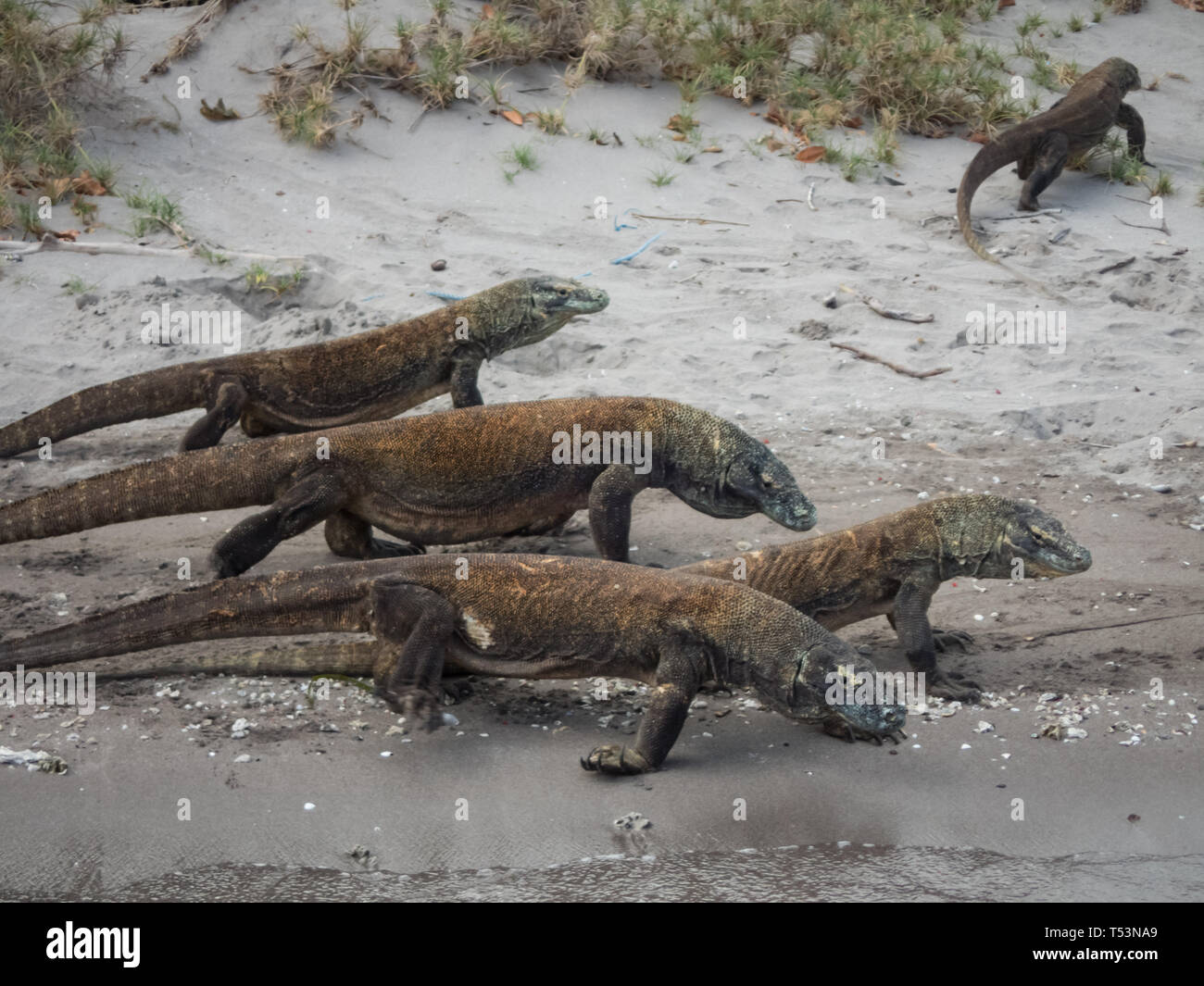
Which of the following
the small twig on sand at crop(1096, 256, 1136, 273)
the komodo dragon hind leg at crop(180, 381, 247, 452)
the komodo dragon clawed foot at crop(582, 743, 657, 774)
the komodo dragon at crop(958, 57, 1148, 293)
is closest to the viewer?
the komodo dragon clawed foot at crop(582, 743, 657, 774)

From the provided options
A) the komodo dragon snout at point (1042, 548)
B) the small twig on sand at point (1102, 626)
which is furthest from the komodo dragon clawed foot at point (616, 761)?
the small twig on sand at point (1102, 626)

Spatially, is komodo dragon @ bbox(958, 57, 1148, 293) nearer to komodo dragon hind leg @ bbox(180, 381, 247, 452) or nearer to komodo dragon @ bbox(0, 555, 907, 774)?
komodo dragon hind leg @ bbox(180, 381, 247, 452)

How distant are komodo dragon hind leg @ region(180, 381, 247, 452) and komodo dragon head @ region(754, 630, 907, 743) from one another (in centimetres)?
350

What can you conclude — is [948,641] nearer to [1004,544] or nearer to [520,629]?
[1004,544]

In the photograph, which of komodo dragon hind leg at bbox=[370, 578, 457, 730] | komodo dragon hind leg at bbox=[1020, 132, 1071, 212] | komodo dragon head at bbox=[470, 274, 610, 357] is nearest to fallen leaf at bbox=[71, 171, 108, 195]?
komodo dragon head at bbox=[470, 274, 610, 357]

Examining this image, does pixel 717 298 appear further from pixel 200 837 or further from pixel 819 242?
pixel 200 837

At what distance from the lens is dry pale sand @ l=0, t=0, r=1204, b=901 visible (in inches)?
171

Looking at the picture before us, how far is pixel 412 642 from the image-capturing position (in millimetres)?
5145

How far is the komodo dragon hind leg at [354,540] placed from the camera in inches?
263

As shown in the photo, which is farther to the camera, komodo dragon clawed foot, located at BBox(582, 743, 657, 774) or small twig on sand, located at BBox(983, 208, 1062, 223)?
small twig on sand, located at BBox(983, 208, 1062, 223)

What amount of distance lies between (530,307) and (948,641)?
3.14m

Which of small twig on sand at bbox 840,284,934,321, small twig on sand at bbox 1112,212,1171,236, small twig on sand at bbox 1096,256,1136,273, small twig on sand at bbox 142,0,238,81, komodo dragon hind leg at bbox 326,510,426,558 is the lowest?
komodo dragon hind leg at bbox 326,510,426,558

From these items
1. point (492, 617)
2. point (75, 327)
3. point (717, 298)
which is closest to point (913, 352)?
point (717, 298)

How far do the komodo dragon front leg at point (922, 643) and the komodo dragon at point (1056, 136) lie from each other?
5678 millimetres
